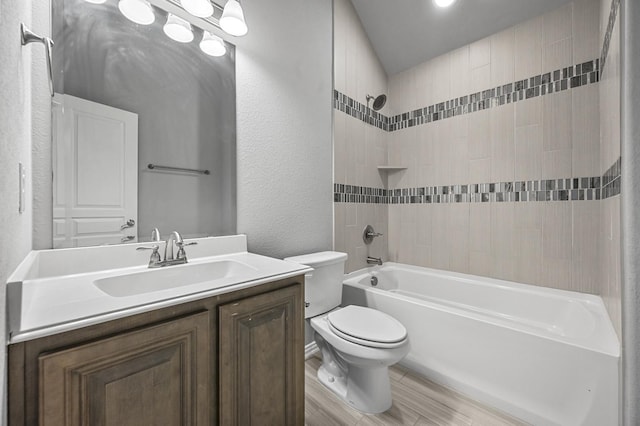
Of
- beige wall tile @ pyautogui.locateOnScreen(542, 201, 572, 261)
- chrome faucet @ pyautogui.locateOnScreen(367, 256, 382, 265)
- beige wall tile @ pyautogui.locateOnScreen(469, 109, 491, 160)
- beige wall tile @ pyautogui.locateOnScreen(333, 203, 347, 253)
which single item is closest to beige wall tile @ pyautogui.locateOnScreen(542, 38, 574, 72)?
beige wall tile @ pyautogui.locateOnScreen(469, 109, 491, 160)

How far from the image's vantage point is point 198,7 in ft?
4.36

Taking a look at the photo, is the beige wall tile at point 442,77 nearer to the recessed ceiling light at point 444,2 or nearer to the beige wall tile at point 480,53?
the beige wall tile at point 480,53

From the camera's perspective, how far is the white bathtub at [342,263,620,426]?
4.07 feet

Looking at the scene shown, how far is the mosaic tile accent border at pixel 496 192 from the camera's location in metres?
1.75

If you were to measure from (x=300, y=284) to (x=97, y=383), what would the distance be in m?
0.67

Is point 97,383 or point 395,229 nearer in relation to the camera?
point 97,383

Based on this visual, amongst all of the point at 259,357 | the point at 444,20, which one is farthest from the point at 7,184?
the point at 444,20

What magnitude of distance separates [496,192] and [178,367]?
91.7 inches

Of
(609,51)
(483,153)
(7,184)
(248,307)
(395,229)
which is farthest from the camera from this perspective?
(395,229)

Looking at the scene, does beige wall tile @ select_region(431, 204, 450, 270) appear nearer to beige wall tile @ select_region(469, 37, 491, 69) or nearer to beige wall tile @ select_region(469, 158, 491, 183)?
beige wall tile @ select_region(469, 158, 491, 183)

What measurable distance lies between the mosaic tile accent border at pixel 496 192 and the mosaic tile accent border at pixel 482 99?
0.62 m

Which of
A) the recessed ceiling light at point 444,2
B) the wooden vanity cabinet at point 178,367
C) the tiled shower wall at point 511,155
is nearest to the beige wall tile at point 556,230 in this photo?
the tiled shower wall at point 511,155

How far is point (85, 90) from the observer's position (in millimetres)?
1091

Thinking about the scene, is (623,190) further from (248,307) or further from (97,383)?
(97,383)
